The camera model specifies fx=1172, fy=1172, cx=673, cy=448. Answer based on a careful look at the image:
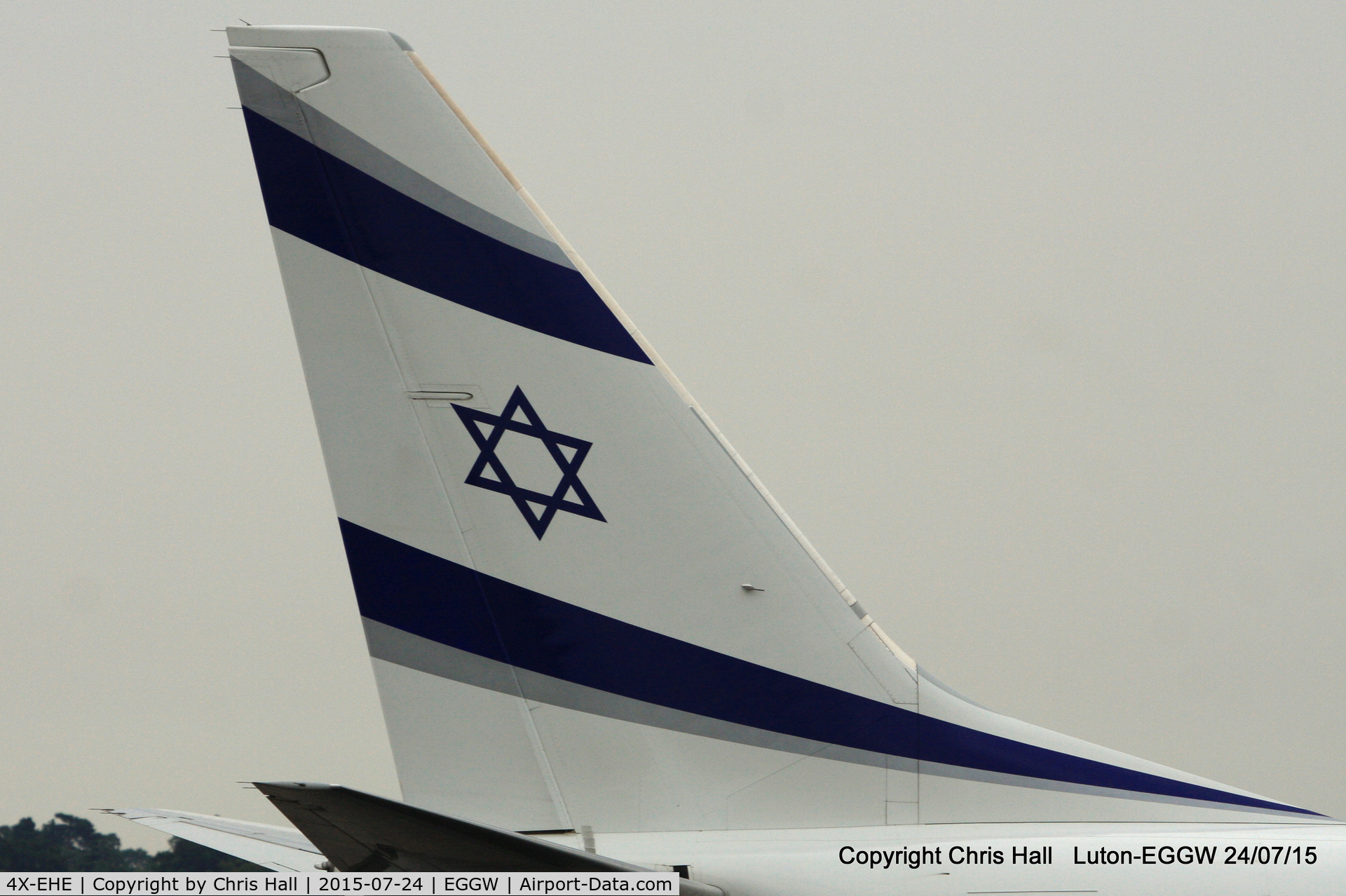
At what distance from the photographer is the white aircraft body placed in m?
4.79

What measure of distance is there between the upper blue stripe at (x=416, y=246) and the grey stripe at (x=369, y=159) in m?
0.03

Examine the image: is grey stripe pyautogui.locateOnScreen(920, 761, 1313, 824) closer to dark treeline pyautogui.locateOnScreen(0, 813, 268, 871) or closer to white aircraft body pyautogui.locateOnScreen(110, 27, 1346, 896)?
white aircraft body pyautogui.locateOnScreen(110, 27, 1346, 896)

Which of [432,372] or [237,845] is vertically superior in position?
[432,372]

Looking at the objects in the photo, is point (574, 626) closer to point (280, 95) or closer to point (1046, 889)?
point (1046, 889)

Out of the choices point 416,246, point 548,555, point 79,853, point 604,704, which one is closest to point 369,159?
point 416,246

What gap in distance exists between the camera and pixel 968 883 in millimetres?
4508

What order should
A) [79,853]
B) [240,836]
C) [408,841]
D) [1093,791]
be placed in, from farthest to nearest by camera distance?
[79,853] → [240,836] → [1093,791] → [408,841]

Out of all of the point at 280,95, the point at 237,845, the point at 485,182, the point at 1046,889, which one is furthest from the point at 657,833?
the point at 280,95

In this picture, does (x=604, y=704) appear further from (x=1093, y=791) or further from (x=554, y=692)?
(x=1093, y=791)

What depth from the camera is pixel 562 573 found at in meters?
4.90

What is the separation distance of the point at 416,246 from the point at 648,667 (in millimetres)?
2029

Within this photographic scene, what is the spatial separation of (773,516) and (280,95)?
274 cm

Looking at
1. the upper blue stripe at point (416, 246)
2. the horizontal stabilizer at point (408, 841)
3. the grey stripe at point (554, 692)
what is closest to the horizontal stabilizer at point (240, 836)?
the grey stripe at point (554, 692)

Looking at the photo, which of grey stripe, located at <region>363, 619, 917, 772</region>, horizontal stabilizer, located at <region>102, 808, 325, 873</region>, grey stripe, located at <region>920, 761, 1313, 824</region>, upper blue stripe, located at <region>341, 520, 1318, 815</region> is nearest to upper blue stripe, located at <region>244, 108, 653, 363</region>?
upper blue stripe, located at <region>341, 520, 1318, 815</region>
